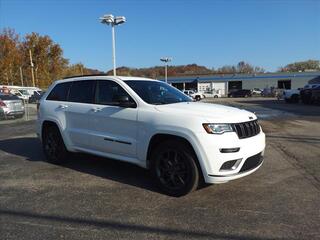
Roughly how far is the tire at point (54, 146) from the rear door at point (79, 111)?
1.67ft

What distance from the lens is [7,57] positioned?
67875 millimetres

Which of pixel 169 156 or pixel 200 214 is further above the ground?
pixel 169 156

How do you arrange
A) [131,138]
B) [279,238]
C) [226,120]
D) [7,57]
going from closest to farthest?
[279,238]
[226,120]
[131,138]
[7,57]

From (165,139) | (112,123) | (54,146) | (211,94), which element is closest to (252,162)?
(165,139)

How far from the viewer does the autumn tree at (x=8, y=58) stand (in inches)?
2650

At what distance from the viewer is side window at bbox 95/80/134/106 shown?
667 centimetres

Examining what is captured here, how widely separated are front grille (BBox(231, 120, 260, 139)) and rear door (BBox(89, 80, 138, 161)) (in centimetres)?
165

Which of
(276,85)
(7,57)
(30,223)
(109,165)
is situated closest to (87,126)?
(109,165)

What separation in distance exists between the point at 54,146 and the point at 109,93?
2044 millimetres

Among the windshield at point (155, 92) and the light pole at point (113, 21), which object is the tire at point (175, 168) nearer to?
the windshield at point (155, 92)

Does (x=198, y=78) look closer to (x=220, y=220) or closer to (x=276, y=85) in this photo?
(x=276, y=85)

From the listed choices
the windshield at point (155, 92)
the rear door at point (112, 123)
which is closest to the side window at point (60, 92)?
the rear door at point (112, 123)

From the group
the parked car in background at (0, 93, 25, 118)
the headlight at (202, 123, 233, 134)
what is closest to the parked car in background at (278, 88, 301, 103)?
the parked car in background at (0, 93, 25, 118)

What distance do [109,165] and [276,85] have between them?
86.1 m
